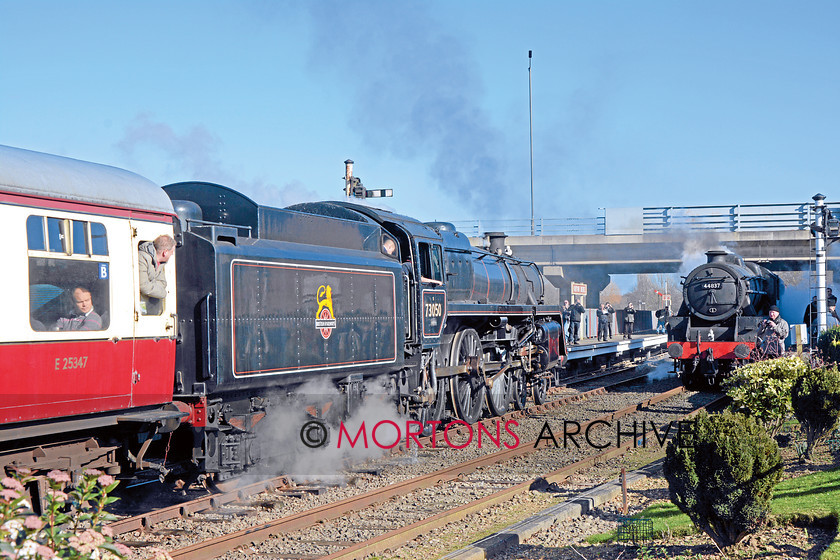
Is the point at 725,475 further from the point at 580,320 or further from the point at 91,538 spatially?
the point at 580,320

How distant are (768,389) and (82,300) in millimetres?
9374

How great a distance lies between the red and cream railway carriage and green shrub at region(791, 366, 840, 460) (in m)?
8.01

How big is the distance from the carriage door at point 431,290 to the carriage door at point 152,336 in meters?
4.96

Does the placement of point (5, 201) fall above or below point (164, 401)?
above

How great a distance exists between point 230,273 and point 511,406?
36.1ft

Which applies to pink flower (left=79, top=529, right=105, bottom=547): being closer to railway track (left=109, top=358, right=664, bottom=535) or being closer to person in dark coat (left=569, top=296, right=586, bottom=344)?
railway track (left=109, top=358, right=664, bottom=535)

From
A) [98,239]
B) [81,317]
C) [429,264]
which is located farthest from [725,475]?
[429,264]

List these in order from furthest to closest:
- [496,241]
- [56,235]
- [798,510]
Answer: [496,241], [798,510], [56,235]

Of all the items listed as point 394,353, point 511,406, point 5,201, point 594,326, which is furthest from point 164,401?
point 594,326

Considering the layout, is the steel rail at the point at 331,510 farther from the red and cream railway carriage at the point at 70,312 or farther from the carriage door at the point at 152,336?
the carriage door at the point at 152,336

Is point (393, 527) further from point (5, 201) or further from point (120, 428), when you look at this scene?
point (5, 201)

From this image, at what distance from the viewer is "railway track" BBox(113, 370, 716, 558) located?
7000 millimetres

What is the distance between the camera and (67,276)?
6477mm

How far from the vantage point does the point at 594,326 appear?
110ft
